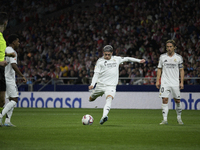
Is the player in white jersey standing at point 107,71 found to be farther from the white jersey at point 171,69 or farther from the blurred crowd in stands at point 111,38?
the blurred crowd in stands at point 111,38

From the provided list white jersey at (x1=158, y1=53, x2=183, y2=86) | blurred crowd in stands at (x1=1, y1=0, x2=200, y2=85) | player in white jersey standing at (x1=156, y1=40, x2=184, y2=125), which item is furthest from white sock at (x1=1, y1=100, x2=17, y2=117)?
blurred crowd in stands at (x1=1, y1=0, x2=200, y2=85)

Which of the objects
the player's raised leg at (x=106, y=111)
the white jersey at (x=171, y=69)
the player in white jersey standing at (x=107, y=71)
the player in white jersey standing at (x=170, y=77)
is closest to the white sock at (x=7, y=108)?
the player's raised leg at (x=106, y=111)

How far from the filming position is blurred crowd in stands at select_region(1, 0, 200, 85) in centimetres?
2133

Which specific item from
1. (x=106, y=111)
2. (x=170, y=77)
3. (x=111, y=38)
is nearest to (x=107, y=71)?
(x=106, y=111)

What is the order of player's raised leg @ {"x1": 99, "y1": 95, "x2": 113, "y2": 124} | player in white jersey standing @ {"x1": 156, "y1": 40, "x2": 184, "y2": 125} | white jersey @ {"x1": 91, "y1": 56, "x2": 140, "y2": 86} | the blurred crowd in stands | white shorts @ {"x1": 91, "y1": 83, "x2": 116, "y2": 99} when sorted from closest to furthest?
1. player's raised leg @ {"x1": 99, "y1": 95, "x2": 113, "y2": 124}
2. white shorts @ {"x1": 91, "y1": 83, "x2": 116, "y2": 99}
3. white jersey @ {"x1": 91, "y1": 56, "x2": 140, "y2": 86}
4. player in white jersey standing @ {"x1": 156, "y1": 40, "x2": 184, "y2": 125}
5. the blurred crowd in stands

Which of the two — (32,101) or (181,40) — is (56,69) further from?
(181,40)

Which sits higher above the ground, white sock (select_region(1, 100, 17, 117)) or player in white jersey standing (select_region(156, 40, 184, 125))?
player in white jersey standing (select_region(156, 40, 184, 125))

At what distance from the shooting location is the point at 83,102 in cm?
2173

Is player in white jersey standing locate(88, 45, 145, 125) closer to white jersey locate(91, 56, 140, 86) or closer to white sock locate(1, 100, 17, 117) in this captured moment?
white jersey locate(91, 56, 140, 86)

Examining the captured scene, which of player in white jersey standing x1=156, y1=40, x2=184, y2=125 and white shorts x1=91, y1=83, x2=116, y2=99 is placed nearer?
white shorts x1=91, y1=83, x2=116, y2=99

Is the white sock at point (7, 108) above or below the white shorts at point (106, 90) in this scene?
below

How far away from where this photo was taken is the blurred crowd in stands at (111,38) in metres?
21.3

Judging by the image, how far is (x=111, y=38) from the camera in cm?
2455

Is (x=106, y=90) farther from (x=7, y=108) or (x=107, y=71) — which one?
(x=7, y=108)
